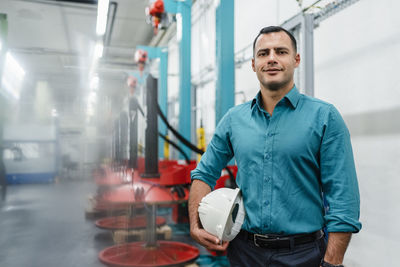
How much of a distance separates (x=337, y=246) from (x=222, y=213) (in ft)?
1.32

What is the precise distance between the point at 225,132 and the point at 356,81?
1.47 m

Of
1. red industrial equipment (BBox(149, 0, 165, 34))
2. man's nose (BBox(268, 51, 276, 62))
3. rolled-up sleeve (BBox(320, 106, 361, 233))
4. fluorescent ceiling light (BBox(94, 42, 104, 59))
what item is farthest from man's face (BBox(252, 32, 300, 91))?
fluorescent ceiling light (BBox(94, 42, 104, 59))

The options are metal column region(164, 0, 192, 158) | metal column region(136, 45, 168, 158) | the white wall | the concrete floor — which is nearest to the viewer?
the white wall

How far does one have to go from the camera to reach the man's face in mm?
1222

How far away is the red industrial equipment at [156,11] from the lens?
4312mm

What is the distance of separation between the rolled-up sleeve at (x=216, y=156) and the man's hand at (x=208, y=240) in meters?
0.22

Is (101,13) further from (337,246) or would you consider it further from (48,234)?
(337,246)

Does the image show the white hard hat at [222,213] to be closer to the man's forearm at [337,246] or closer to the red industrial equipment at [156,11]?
the man's forearm at [337,246]

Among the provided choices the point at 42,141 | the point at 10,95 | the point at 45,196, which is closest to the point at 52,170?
the point at 42,141

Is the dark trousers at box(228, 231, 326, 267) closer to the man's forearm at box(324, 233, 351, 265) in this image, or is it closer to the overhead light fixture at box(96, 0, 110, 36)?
the man's forearm at box(324, 233, 351, 265)

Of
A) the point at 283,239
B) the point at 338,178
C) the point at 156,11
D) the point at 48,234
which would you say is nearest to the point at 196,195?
the point at 283,239

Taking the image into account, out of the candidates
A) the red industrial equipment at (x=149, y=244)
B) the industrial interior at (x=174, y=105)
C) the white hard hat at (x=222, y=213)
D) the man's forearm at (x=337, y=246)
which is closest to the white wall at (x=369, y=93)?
the industrial interior at (x=174, y=105)

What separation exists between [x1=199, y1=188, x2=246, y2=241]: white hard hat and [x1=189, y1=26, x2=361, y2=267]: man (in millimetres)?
35

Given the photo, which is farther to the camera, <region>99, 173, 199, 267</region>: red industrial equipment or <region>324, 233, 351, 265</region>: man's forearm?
<region>99, 173, 199, 267</region>: red industrial equipment
